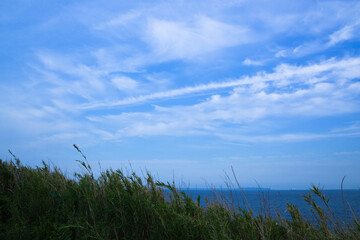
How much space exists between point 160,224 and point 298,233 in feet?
6.75

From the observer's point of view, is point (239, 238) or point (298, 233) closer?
point (239, 238)

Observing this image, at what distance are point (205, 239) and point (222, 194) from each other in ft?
5.77

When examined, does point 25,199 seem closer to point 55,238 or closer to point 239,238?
point 55,238

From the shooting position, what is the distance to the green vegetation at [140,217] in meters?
3.93

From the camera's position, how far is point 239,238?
3908 mm

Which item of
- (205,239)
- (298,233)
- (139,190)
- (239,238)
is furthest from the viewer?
(139,190)

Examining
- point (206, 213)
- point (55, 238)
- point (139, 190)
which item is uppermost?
point (139, 190)

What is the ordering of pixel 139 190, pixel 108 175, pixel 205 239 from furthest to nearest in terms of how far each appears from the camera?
pixel 108 175, pixel 139 190, pixel 205 239

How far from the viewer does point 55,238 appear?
4.07 m

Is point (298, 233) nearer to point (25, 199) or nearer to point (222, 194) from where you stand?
point (222, 194)

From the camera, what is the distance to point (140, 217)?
443 centimetres

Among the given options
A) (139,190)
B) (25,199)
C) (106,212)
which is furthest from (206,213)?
(25,199)

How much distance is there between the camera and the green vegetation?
3930 millimetres

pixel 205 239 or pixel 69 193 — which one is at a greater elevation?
pixel 69 193
